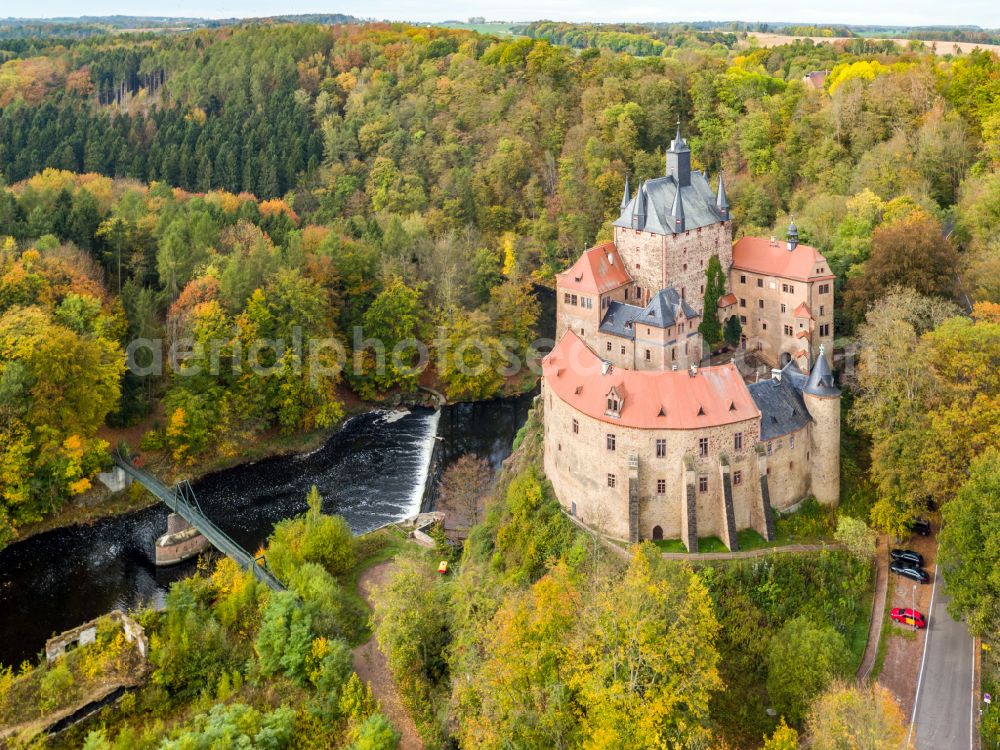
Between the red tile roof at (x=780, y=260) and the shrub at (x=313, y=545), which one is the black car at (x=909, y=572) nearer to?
the red tile roof at (x=780, y=260)

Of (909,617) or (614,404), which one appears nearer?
(909,617)

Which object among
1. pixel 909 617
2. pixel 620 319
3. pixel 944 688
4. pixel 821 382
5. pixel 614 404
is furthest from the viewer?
pixel 620 319

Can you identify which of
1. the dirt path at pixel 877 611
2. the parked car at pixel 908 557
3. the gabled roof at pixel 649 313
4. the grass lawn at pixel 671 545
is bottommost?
the dirt path at pixel 877 611

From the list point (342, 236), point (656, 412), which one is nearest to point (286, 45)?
point (342, 236)

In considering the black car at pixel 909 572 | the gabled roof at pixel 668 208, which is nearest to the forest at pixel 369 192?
the gabled roof at pixel 668 208

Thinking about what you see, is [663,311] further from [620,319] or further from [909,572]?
[909,572]

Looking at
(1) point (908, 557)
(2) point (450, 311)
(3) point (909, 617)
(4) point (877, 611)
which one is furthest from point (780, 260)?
(2) point (450, 311)

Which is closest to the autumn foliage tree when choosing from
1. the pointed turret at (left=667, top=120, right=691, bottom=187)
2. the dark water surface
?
the pointed turret at (left=667, top=120, right=691, bottom=187)
